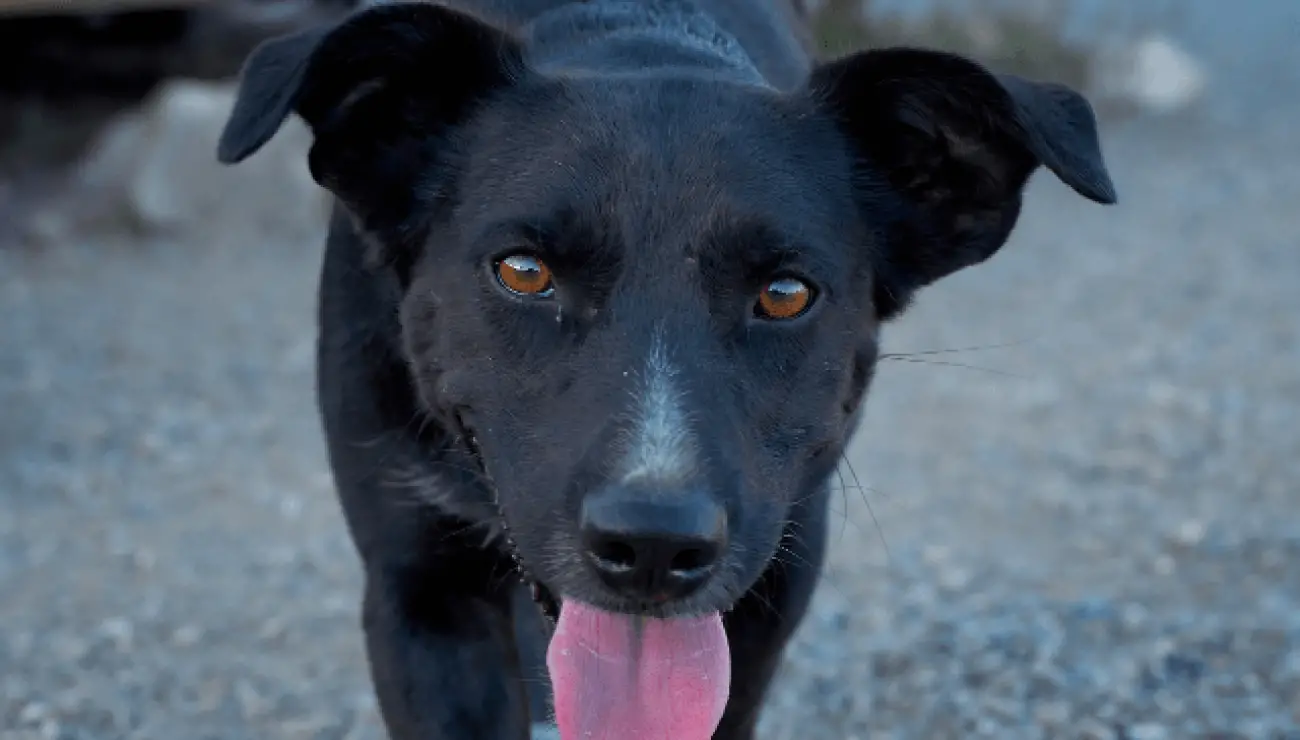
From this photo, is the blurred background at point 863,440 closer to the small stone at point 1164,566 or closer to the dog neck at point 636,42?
the small stone at point 1164,566

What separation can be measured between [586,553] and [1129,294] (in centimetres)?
725

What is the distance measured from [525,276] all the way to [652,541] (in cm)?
53

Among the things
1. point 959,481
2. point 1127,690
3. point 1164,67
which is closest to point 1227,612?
point 1127,690

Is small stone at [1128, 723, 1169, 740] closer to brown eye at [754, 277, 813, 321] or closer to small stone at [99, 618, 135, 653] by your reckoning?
brown eye at [754, 277, 813, 321]

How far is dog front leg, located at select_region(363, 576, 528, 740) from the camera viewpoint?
111 inches

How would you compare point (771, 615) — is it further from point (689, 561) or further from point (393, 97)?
point (393, 97)

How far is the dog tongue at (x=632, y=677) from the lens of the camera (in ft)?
7.96

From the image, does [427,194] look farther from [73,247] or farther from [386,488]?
[73,247]

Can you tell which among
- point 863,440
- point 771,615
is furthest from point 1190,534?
point 771,615

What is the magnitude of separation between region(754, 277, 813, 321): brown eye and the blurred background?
1.05 metres

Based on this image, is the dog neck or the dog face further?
the dog neck

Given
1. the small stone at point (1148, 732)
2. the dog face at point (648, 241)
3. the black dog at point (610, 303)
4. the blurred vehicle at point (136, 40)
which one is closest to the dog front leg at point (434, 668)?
the black dog at point (610, 303)

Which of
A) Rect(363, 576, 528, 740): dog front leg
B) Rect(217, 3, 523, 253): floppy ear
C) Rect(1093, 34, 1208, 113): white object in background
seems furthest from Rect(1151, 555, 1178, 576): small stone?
Rect(1093, 34, 1208, 113): white object in background

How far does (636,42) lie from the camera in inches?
117
